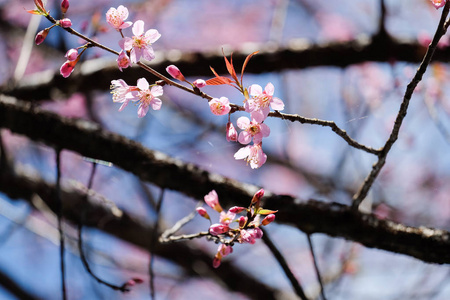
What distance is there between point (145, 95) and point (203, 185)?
0.67 metres

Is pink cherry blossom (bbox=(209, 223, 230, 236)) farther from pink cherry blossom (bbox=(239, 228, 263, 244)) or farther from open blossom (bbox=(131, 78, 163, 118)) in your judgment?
open blossom (bbox=(131, 78, 163, 118))

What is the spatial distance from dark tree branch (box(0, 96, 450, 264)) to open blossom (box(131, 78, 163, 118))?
2.14 ft

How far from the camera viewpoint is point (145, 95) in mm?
1023

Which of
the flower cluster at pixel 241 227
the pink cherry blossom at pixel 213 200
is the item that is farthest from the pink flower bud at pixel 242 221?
the pink cherry blossom at pixel 213 200

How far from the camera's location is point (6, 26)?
14.3 feet

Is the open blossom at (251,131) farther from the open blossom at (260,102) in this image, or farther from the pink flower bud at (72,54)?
the pink flower bud at (72,54)

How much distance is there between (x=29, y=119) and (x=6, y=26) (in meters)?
3.15

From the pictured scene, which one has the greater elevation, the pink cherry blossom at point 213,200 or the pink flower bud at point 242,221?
the pink cherry blossom at point 213,200

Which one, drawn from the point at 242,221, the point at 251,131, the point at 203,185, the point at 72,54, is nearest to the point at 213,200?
the point at 242,221

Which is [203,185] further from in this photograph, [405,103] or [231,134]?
[405,103]

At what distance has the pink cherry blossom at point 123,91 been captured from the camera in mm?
1001

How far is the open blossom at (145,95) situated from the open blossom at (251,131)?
221mm

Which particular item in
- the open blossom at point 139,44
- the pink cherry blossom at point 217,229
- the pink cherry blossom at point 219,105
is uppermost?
the open blossom at point 139,44

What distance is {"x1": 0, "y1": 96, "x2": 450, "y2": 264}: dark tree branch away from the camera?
1429 millimetres
